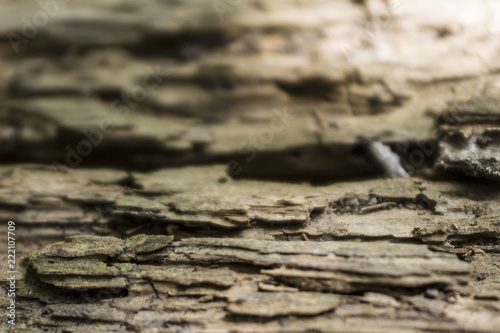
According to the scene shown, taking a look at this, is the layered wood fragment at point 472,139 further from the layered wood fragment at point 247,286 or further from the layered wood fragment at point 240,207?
the layered wood fragment at point 247,286

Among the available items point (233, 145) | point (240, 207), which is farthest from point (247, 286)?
point (233, 145)

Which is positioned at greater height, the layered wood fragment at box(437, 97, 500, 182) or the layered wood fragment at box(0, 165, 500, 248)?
the layered wood fragment at box(437, 97, 500, 182)

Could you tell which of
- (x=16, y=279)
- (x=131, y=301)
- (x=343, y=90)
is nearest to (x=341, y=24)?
(x=343, y=90)

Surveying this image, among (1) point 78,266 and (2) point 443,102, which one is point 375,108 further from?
(1) point 78,266

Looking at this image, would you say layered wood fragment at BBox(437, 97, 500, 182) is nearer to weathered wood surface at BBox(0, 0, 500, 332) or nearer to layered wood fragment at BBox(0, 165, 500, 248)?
weathered wood surface at BBox(0, 0, 500, 332)

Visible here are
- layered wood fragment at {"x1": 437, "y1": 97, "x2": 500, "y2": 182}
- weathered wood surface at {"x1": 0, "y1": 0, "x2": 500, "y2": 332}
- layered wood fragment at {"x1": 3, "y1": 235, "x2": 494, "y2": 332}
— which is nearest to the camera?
layered wood fragment at {"x1": 3, "y1": 235, "x2": 494, "y2": 332}

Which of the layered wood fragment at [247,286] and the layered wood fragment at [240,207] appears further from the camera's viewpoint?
the layered wood fragment at [240,207]

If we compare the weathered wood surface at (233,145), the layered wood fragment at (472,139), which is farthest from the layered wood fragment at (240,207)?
the layered wood fragment at (472,139)

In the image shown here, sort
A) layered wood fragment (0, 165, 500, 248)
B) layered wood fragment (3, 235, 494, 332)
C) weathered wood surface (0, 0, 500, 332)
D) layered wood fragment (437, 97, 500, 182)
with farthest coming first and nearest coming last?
layered wood fragment (437, 97, 500, 182) < layered wood fragment (0, 165, 500, 248) < weathered wood surface (0, 0, 500, 332) < layered wood fragment (3, 235, 494, 332)

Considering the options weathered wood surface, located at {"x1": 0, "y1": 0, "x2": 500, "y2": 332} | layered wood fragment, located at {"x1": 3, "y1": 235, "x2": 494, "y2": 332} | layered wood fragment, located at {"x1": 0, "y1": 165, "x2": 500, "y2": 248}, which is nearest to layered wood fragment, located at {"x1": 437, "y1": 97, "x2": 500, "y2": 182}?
weathered wood surface, located at {"x1": 0, "y1": 0, "x2": 500, "y2": 332}

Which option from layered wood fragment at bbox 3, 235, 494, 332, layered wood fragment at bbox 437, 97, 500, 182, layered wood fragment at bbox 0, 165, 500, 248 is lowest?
layered wood fragment at bbox 3, 235, 494, 332
